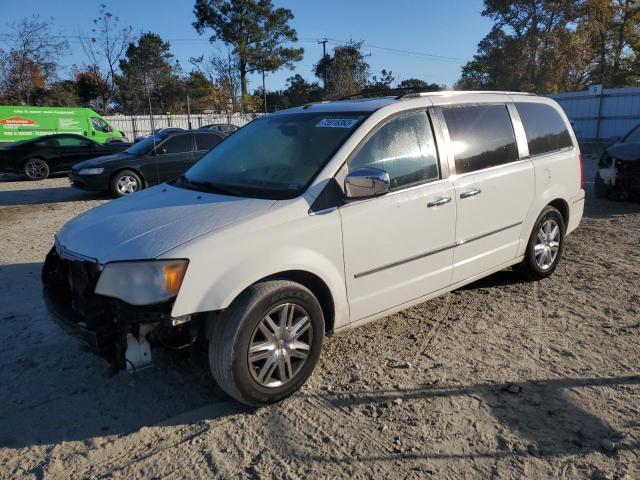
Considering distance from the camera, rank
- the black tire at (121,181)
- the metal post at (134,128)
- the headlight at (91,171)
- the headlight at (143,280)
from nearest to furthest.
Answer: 1. the headlight at (143,280)
2. the headlight at (91,171)
3. the black tire at (121,181)
4. the metal post at (134,128)

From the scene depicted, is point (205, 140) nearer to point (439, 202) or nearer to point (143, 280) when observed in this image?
point (439, 202)

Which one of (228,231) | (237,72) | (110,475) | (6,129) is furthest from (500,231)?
(237,72)

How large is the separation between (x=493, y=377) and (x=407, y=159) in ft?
5.29

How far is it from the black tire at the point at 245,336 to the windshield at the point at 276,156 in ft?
2.12

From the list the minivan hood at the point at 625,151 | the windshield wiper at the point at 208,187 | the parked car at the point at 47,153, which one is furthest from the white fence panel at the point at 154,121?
the windshield wiper at the point at 208,187

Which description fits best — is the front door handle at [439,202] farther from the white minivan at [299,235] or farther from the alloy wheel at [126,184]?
the alloy wheel at [126,184]

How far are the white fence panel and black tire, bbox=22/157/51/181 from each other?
15.4 metres

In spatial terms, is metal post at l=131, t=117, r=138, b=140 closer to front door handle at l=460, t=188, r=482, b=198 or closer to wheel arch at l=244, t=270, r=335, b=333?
front door handle at l=460, t=188, r=482, b=198

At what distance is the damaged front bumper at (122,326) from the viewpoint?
8.96 ft

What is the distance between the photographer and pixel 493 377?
337 centimetres

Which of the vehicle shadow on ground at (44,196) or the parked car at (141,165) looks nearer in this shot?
the parked car at (141,165)

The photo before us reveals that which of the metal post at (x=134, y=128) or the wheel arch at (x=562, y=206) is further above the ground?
the metal post at (x=134, y=128)

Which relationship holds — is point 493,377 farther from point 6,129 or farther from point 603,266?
point 6,129

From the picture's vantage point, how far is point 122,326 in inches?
110
